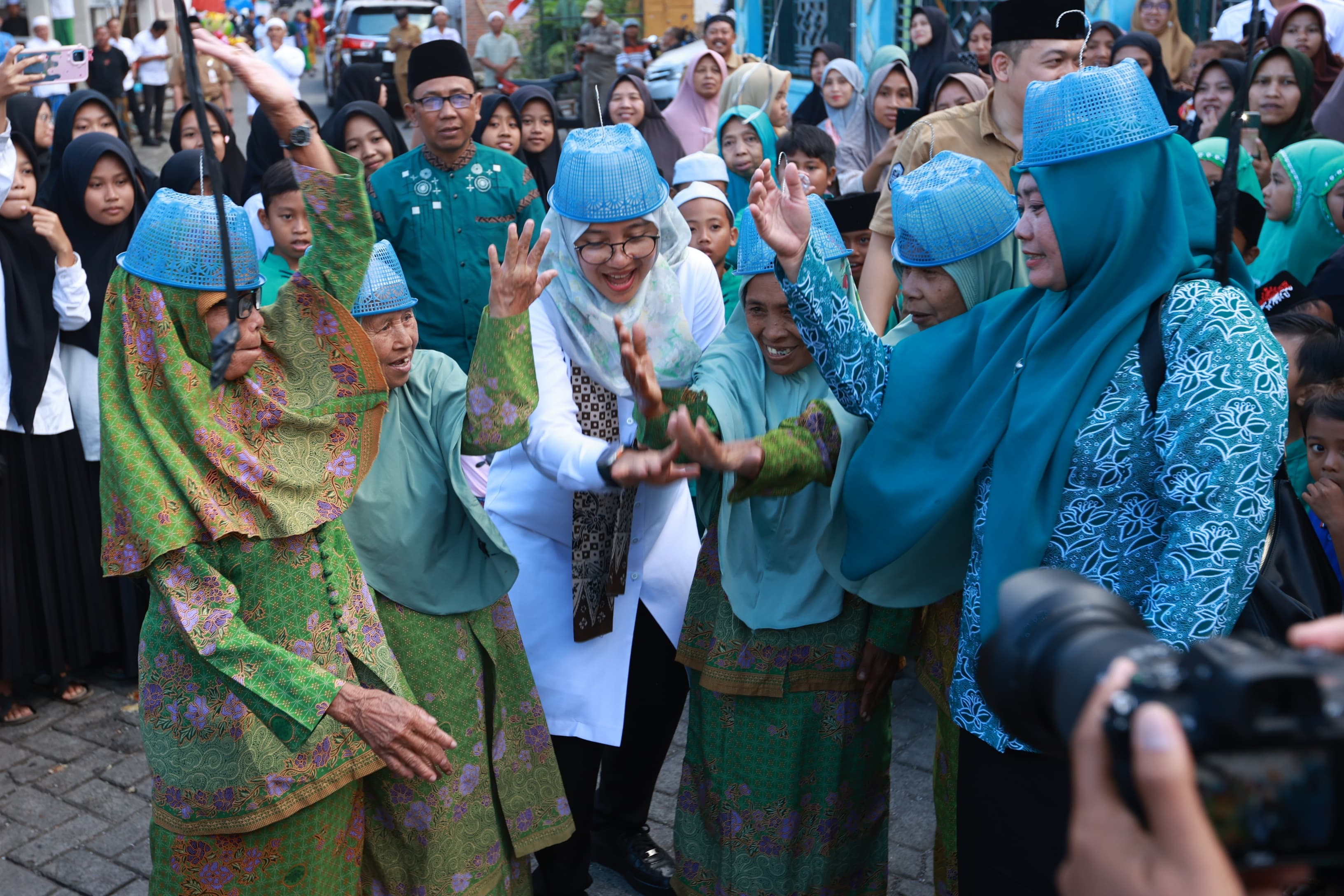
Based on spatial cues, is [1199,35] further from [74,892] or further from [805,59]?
[74,892]

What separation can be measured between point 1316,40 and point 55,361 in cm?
700

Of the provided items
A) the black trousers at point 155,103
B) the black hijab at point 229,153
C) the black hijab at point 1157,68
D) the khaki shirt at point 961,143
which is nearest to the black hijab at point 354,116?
the black hijab at point 229,153

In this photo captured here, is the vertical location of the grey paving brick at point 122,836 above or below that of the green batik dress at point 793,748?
below

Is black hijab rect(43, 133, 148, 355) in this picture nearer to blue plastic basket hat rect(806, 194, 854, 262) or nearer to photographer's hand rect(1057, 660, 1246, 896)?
blue plastic basket hat rect(806, 194, 854, 262)

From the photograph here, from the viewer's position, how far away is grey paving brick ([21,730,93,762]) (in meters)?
4.16

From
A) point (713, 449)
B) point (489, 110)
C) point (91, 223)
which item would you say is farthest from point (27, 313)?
point (489, 110)

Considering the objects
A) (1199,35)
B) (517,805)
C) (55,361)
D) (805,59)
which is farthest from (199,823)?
(805,59)

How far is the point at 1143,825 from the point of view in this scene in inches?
37.2

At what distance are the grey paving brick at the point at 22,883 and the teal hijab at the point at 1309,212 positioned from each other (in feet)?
16.4

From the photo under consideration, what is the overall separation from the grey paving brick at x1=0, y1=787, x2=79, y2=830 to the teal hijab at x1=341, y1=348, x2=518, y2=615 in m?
1.88

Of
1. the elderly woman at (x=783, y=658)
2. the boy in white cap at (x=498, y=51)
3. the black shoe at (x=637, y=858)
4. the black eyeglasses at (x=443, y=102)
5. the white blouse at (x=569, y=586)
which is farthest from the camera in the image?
the boy in white cap at (x=498, y=51)

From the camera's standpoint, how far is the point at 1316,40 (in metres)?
6.92

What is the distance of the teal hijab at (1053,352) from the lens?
2045 mm

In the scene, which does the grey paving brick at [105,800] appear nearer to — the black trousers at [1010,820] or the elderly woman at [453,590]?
the elderly woman at [453,590]
